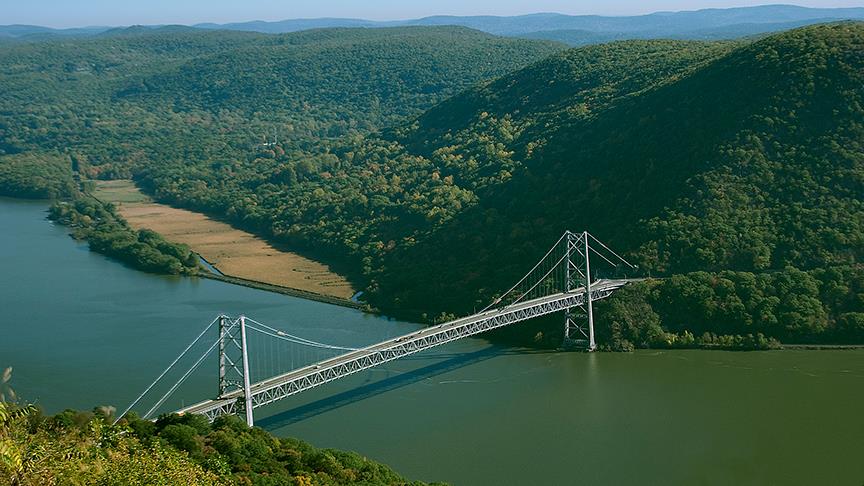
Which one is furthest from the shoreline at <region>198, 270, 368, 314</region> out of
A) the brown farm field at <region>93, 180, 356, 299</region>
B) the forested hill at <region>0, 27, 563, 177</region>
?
the forested hill at <region>0, 27, 563, 177</region>

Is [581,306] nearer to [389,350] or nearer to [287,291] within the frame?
[389,350]

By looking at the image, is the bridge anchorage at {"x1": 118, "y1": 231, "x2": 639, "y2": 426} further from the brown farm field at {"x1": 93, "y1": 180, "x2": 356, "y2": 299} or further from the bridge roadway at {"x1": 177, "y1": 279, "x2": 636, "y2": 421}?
the brown farm field at {"x1": 93, "y1": 180, "x2": 356, "y2": 299}

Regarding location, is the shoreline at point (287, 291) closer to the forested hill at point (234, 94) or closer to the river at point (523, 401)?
the river at point (523, 401)

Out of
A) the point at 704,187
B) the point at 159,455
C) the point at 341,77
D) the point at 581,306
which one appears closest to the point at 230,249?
the point at 581,306

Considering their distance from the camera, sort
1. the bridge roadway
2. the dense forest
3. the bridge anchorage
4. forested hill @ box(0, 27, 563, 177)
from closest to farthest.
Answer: the bridge roadway → the bridge anchorage → the dense forest → forested hill @ box(0, 27, 563, 177)

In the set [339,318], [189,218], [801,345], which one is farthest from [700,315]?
[189,218]

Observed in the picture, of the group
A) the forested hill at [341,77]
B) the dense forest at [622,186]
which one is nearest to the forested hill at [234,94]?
the forested hill at [341,77]
